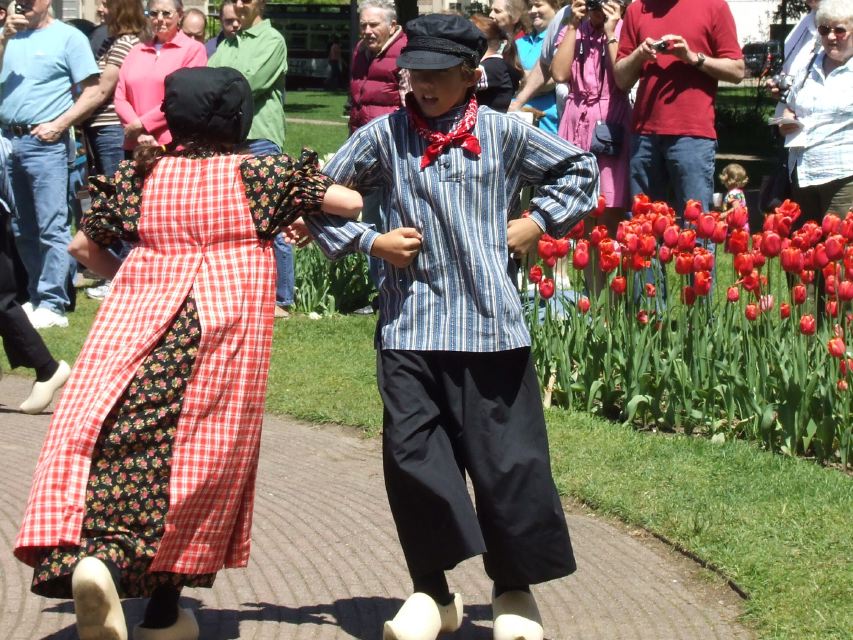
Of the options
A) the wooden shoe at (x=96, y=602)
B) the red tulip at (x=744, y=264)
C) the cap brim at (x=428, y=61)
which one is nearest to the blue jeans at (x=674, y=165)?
the red tulip at (x=744, y=264)

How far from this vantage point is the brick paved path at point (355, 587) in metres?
4.42

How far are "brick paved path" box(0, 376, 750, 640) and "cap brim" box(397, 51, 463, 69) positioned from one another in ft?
5.40

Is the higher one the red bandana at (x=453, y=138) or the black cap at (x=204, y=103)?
the black cap at (x=204, y=103)

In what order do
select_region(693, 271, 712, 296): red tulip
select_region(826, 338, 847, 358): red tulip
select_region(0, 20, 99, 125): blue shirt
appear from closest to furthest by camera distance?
select_region(826, 338, 847, 358): red tulip < select_region(693, 271, 712, 296): red tulip < select_region(0, 20, 99, 125): blue shirt

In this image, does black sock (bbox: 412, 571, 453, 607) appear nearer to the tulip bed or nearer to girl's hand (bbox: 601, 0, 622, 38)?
the tulip bed

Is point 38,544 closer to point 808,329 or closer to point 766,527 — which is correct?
point 766,527

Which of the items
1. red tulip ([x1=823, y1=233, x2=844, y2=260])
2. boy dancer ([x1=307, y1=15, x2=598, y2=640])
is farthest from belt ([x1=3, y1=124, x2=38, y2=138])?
boy dancer ([x1=307, y1=15, x2=598, y2=640])

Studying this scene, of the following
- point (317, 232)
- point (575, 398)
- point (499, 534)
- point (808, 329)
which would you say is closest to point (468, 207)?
point (317, 232)

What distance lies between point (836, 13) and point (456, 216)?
4196 millimetres

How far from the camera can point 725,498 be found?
552 cm

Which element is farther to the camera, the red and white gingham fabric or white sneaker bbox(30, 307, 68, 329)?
white sneaker bbox(30, 307, 68, 329)

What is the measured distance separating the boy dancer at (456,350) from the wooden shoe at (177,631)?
0.58 metres

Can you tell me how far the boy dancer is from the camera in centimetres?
416

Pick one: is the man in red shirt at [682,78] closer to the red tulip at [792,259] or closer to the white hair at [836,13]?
the white hair at [836,13]
